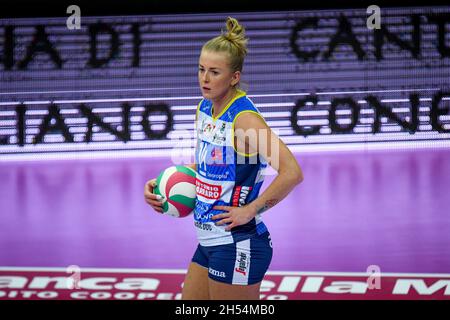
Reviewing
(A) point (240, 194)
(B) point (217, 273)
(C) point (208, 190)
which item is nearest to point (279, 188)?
(A) point (240, 194)

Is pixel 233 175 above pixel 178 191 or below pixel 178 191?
above

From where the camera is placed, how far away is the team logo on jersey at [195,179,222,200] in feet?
10.7

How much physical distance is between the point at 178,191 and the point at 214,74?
1.89 feet

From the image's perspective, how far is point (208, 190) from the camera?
130 inches

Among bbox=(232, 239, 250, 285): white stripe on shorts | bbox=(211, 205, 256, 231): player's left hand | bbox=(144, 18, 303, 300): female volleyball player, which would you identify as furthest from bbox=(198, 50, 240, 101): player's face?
bbox=(232, 239, 250, 285): white stripe on shorts

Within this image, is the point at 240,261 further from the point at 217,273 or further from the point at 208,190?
the point at 208,190

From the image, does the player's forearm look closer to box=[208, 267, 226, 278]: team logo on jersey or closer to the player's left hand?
the player's left hand

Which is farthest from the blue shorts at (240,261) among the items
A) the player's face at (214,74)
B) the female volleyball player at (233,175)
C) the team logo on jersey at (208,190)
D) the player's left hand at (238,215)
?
the player's face at (214,74)

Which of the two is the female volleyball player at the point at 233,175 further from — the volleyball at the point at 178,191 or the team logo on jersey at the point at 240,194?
the volleyball at the point at 178,191

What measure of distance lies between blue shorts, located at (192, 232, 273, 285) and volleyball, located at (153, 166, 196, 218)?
0.28m

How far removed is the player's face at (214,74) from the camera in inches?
128

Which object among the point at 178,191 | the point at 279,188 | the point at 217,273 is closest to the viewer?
the point at 279,188

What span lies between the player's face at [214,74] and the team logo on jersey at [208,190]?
1.28 ft
